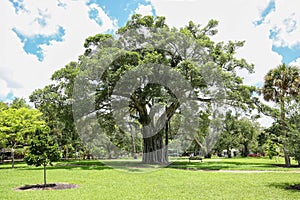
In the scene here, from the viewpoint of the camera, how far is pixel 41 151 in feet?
41.0

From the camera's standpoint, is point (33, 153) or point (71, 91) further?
point (71, 91)

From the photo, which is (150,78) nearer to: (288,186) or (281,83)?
(281,83)

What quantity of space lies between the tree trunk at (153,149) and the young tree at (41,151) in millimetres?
13517

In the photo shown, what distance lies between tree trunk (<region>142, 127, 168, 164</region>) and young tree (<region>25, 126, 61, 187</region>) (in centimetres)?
1352

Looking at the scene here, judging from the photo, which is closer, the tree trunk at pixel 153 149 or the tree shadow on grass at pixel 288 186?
the tree shadow on grass at pixel 288 186

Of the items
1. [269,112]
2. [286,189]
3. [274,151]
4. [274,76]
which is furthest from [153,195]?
[274,151]

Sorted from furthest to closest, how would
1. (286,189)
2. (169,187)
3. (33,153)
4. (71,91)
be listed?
(71,91), (33,153), (169,187), (286,189)

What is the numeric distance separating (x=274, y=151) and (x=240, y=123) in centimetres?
2154

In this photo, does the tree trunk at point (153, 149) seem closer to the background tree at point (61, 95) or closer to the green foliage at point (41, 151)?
the background tree at point (61, 95)

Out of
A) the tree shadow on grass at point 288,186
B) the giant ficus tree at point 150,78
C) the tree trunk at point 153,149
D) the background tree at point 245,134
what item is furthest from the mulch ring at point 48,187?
the background tree at point 245,134

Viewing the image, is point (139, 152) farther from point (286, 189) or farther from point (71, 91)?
point (286, 189)

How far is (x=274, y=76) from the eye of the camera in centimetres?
2395

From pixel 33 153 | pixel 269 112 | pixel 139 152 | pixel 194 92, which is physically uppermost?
pixel 194 92

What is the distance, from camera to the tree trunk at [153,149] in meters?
25.3
